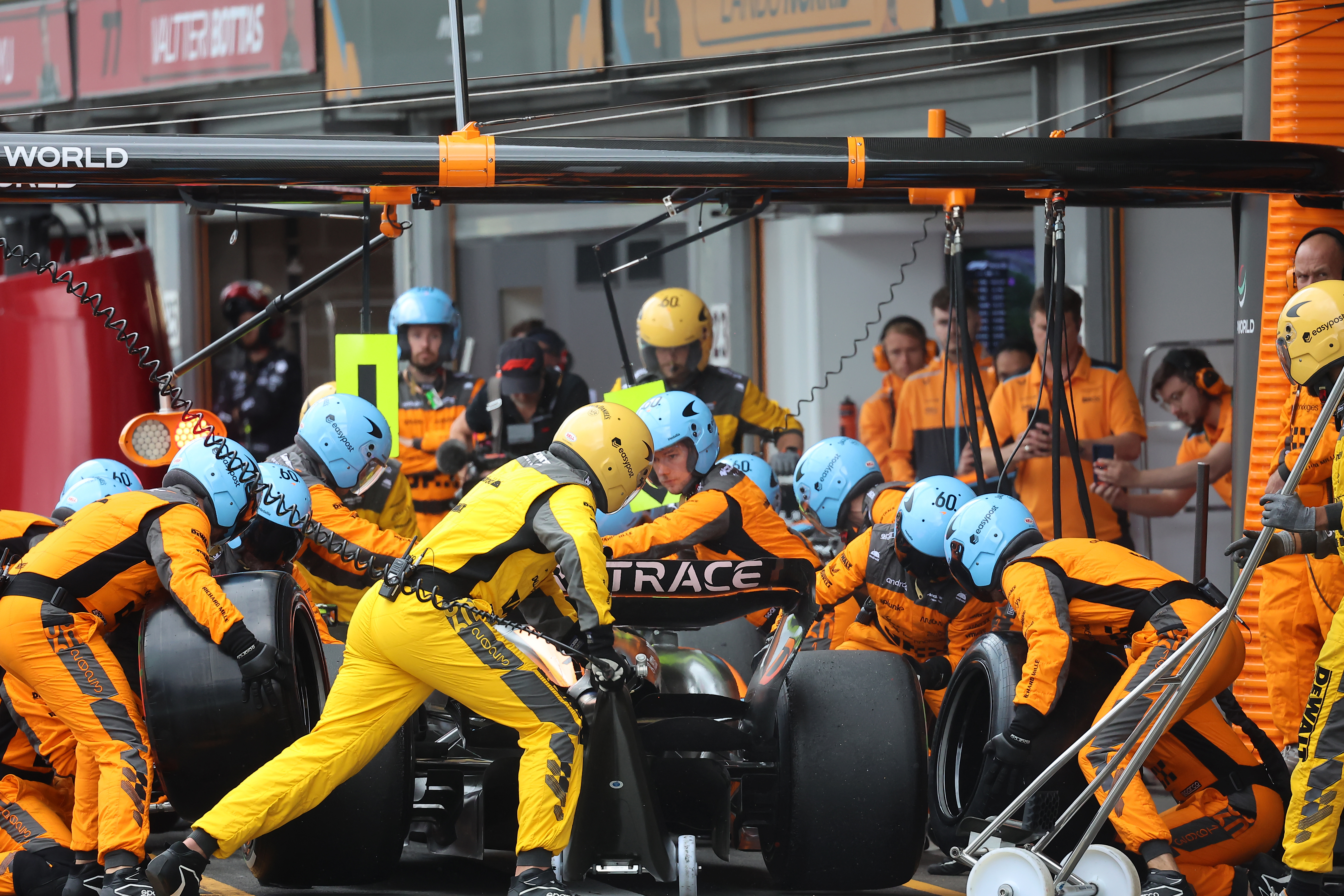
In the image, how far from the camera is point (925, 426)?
9.22 m

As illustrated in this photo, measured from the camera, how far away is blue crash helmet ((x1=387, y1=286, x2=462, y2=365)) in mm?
8867

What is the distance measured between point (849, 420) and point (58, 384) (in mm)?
5157

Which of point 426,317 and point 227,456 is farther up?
point 426,317

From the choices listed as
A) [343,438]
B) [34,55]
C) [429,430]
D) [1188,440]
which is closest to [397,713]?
[343,438]

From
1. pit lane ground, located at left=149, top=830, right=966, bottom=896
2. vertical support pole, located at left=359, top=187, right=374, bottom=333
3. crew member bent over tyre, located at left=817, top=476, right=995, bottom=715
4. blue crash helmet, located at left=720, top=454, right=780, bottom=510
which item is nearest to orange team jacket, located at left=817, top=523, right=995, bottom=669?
crew member bent over tyre, located at left=817, top=476, right=995, bottom=715

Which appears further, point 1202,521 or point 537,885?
point 1202,521

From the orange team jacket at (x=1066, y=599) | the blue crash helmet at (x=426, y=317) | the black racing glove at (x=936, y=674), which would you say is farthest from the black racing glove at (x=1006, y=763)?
the blue crash helmet at (x=426, y=317)

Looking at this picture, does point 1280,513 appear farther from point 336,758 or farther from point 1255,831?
point 336,758

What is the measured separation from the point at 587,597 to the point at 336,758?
3.13ft

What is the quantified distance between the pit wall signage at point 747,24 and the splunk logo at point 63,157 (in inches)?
209

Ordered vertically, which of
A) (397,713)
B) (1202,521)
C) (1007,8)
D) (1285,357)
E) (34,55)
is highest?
(34,55)

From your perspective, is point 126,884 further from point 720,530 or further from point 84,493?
point 720,530

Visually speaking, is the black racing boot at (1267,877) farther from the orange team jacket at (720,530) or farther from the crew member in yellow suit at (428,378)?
the crew member in yellow suit at (428,378)

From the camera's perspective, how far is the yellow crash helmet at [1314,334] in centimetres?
532
